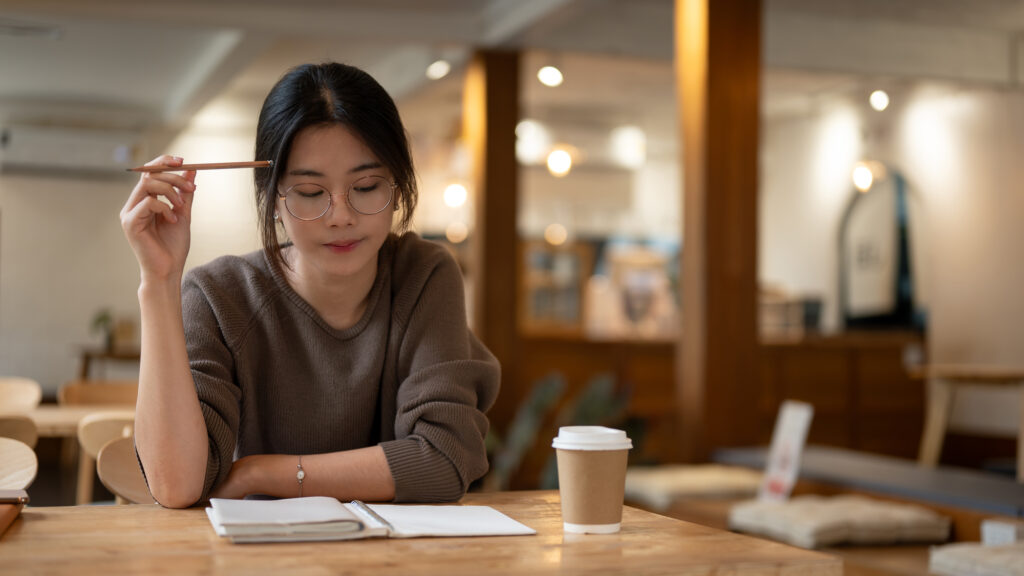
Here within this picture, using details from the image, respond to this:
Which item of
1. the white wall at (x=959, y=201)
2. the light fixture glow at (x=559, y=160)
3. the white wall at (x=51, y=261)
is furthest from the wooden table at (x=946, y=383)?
the white wall at (x=51, y=261)

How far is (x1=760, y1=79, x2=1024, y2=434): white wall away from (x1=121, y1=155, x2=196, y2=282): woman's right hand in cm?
815

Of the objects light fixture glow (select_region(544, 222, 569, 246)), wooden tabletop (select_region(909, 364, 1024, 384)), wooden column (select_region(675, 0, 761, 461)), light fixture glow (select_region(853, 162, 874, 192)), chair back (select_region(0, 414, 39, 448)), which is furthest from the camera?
light fixture glow (select_region(544, 222, 569, 246))

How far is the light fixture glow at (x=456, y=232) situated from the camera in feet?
38.6

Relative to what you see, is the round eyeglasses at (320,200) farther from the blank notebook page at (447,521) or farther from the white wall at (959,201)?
the white wall at (959,201)

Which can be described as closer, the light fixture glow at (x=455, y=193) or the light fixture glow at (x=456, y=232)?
the light fixture glow at (x=455, y=193)

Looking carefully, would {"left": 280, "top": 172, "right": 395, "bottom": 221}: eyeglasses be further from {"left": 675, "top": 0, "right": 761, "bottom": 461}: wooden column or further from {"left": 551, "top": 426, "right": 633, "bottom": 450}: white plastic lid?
{"left": 675, "top": 0, "right": 761, "bottom": 461}: wooden column

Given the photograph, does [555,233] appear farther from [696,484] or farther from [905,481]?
[905,481]

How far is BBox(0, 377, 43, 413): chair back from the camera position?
267cm

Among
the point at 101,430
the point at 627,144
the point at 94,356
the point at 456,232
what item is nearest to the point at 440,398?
the point at 101,430

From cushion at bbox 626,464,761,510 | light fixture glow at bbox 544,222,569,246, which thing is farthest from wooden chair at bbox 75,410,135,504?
light fixture glow at bbox 544,222,569,246

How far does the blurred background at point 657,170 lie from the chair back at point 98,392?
5 centimetres

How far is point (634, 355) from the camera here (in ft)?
25.0

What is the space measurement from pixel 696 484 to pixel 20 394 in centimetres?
284

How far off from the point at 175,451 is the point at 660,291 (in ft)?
33.9
